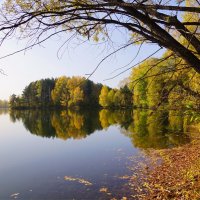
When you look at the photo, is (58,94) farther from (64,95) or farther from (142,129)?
(142,129)

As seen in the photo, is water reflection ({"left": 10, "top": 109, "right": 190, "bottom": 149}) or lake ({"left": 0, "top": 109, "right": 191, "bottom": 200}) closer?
lake ({"left": 0, "top": 109, "right": 191, "bottom": 200})

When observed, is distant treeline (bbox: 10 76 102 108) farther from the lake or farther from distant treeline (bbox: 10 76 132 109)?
the lake

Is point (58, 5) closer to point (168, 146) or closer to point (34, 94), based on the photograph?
point (168, 146)

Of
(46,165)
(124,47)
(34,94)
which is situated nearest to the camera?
(124,47)

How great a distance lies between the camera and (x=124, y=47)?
3447 millimetres

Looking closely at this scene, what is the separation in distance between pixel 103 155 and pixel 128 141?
483 centimetres

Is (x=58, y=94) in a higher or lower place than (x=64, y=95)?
higher

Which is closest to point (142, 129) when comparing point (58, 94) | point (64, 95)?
point (64, 95)

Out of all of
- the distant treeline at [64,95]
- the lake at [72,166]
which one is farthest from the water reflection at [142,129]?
the distant treeline at [64,95]

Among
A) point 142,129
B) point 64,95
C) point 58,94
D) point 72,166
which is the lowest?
point 72,166

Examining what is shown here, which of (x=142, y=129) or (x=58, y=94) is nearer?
(x=142, y=129)

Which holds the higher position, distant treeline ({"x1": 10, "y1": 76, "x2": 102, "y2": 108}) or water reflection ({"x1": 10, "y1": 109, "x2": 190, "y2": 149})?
distant treeline ({"x1": 10, "y1": 76, "x2": 102, "y2": 108})

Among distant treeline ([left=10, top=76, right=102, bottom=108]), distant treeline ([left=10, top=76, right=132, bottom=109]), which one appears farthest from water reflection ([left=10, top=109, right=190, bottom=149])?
distant treeline ([left=10, top=76, right=102, bottom=108])

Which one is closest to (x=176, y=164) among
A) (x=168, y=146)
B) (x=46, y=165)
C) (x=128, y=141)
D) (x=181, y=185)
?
(x=181, y=185)
